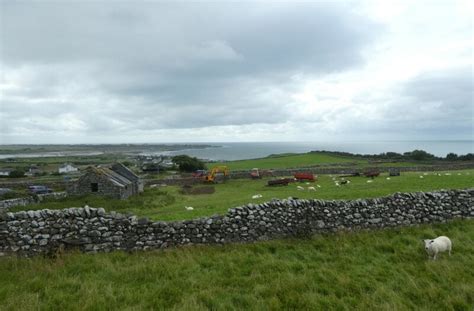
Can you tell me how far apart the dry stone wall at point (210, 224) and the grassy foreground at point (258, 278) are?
0.49 m

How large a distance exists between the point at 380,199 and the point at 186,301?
8301mm

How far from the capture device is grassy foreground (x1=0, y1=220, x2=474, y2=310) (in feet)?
19.5

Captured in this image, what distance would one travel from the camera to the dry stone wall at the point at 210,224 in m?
8.81

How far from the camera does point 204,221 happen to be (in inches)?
380

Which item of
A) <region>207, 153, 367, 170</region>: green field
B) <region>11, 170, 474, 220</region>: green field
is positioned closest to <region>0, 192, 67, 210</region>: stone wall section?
<region>11, 170, 474, 220</region>: green field

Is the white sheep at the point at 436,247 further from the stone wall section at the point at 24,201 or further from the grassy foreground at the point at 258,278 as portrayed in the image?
the stone wall section at the point at 24,201

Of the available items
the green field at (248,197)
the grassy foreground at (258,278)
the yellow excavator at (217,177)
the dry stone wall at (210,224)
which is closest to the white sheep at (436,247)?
the grassy foreground at (258,278)

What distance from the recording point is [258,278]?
709cm

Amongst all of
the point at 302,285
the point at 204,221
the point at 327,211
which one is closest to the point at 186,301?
the point at 302,285

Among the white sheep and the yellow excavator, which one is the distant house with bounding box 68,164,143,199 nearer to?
the yellow excavator

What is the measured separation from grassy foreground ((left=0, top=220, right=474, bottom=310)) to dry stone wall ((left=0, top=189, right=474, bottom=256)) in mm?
494

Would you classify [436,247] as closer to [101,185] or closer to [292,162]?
[101,185]

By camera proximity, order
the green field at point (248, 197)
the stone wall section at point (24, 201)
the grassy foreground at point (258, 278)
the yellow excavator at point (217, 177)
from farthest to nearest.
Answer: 1. the yellow excavator at point (217, 177)
2. the stone wall section at point (24, 201)
3. the green field at point (248, 197)
4. the grassy foreground at point (258, 278)

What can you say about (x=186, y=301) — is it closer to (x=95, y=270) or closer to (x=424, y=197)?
(x=95, y=270)
